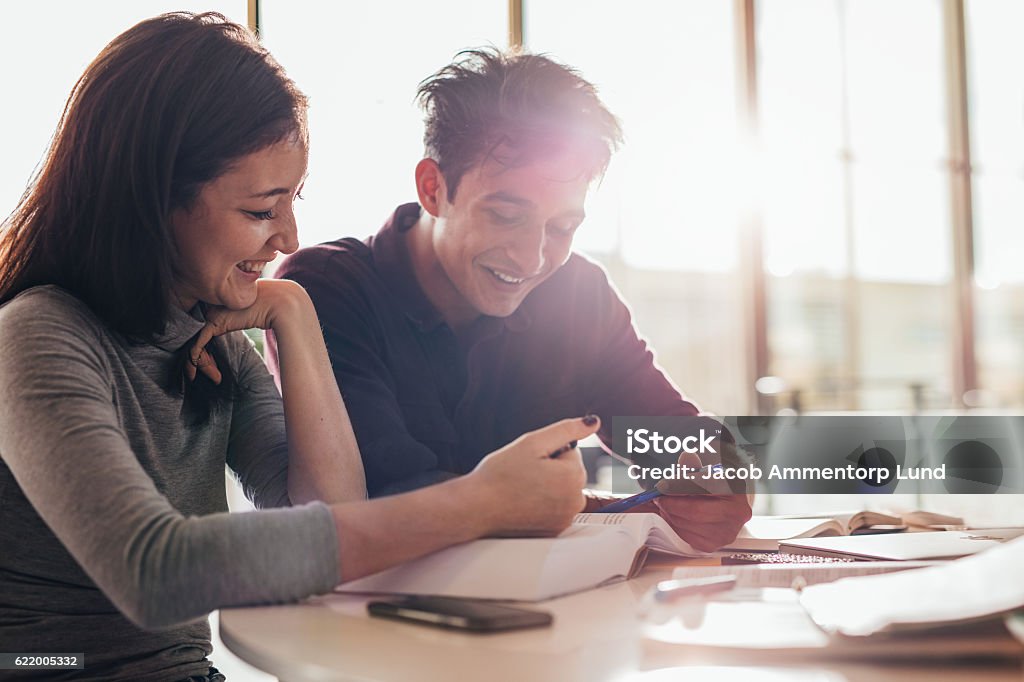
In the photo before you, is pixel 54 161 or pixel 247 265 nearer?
pixel 54 161

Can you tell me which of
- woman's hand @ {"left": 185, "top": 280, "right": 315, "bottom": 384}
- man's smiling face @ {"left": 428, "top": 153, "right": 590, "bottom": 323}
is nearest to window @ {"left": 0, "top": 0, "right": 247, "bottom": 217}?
man's smiling face @ {"left": 428, "top": 153, "right": 590, "bottom": 323}

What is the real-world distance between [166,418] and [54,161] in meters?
0.32

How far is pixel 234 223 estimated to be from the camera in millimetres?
1096

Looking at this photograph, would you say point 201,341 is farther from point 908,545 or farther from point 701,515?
point 908,545

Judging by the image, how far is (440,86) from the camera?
1678 millimetres

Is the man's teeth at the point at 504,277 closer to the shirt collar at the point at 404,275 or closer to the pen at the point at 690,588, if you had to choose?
the shirt collar at the point at 404,275

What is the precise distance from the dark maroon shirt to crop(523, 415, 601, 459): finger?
44cm

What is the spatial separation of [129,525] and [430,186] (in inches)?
41.4

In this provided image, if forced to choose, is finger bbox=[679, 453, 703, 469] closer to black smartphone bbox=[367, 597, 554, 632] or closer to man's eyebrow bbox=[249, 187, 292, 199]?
black smartphone bbox=[367, 597, 554, 632]

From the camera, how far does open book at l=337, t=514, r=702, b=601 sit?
0.79 metres

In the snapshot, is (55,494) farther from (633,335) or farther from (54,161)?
(633,335)

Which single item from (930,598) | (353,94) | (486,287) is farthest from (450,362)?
(353,94)

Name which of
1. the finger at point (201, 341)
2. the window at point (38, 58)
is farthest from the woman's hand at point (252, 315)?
the window at point (38, 58)

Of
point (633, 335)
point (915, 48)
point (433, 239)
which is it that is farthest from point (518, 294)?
point (915, 48)
